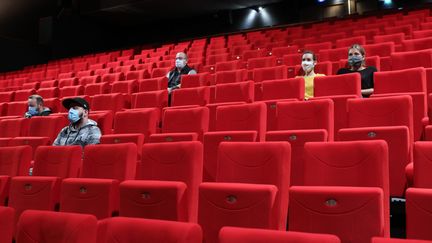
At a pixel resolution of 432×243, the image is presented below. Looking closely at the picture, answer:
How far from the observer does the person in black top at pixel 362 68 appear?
0.80 meters

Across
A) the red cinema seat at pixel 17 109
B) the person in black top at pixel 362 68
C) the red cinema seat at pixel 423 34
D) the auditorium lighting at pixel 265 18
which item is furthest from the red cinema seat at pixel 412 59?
the auditorium lighting at pixel 265 18

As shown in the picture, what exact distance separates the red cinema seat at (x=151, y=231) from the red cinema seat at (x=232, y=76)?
0.77m

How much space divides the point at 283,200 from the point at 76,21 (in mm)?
2482

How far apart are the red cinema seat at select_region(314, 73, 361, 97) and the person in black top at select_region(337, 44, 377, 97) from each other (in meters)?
0.07

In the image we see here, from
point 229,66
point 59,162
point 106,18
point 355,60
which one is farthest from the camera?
point 106,18

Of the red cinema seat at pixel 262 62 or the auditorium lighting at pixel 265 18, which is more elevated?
the auditorium lighting at pixel 265 18

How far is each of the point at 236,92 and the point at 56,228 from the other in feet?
1.88

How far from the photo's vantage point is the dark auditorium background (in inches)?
93.2

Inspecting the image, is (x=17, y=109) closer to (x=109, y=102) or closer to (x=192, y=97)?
(x=109, y=102)

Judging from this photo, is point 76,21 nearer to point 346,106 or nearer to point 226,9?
point 226,9

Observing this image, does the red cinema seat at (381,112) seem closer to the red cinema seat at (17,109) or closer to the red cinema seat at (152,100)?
the red cinema seat at (152,100)

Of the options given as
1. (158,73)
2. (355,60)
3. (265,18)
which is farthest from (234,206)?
(265,18)

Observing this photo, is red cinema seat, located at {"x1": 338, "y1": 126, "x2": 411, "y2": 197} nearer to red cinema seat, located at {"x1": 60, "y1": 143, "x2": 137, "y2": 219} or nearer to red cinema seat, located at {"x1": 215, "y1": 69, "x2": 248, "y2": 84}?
red cinema seat, located at {"x1": 60, "y1": 143, "x2": 137, "y2": 219}

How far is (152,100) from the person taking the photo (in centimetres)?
94
